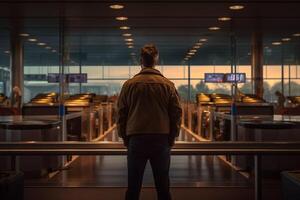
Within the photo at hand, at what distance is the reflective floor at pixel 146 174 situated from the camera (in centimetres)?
760

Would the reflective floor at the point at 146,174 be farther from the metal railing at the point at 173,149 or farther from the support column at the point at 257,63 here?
the support column at the point at 257,63

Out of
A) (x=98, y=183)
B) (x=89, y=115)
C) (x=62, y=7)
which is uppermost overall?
(x=62, y=7)

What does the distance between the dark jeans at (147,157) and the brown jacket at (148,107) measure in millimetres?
62

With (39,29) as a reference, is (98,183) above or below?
below

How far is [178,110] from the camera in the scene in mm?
4293

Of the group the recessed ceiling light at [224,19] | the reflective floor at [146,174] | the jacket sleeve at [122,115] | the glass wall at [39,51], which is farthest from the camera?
the glass wall at [39,51]

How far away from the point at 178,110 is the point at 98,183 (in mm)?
3637

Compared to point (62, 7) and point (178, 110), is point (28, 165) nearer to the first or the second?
point (62, 7)

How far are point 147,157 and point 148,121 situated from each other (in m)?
0.28

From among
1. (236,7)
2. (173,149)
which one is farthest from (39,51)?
(173,149)

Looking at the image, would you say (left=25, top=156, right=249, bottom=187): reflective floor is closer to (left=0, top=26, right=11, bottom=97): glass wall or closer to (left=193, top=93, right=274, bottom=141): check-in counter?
(left=193, top=93, right=274, bottom=141): check-in counter

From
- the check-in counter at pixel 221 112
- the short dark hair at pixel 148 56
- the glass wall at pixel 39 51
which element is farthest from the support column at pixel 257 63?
the short dark hair at pixel 148 56

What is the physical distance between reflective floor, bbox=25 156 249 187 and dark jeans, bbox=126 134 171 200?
3.13m

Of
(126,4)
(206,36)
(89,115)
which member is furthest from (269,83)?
(126,4)
